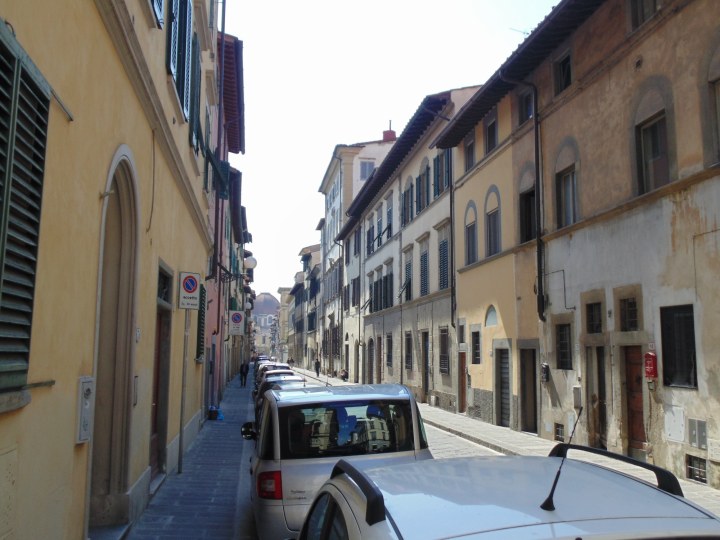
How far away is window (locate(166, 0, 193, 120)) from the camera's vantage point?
9.11 m

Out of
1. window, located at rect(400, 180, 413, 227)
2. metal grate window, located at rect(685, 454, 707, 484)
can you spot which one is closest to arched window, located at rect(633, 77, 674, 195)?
metal grate window, located at rect(685, 454, 707, 484)

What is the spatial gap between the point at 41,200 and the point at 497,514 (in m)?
3.18

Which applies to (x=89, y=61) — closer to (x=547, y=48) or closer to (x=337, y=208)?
(x=547, y=48)

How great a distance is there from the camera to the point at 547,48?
1595cm

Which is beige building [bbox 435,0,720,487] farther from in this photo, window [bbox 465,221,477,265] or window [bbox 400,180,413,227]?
window [bbox 400,180,413,227]

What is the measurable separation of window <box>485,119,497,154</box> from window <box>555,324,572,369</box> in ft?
20.7

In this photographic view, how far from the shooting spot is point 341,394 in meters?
6.43

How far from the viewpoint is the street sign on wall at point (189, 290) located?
10.7 m

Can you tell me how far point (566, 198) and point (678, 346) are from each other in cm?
519

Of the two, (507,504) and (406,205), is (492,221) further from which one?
(507,504)

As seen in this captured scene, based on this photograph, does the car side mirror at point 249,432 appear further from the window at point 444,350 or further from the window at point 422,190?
the window at point 422,190

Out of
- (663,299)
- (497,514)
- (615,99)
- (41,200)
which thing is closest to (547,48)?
(615,99)

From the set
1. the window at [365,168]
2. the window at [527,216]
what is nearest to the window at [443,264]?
the window at [527,216]

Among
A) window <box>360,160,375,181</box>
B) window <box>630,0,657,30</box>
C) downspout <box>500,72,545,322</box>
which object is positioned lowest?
downspout <box>500,72,545,322</box>
